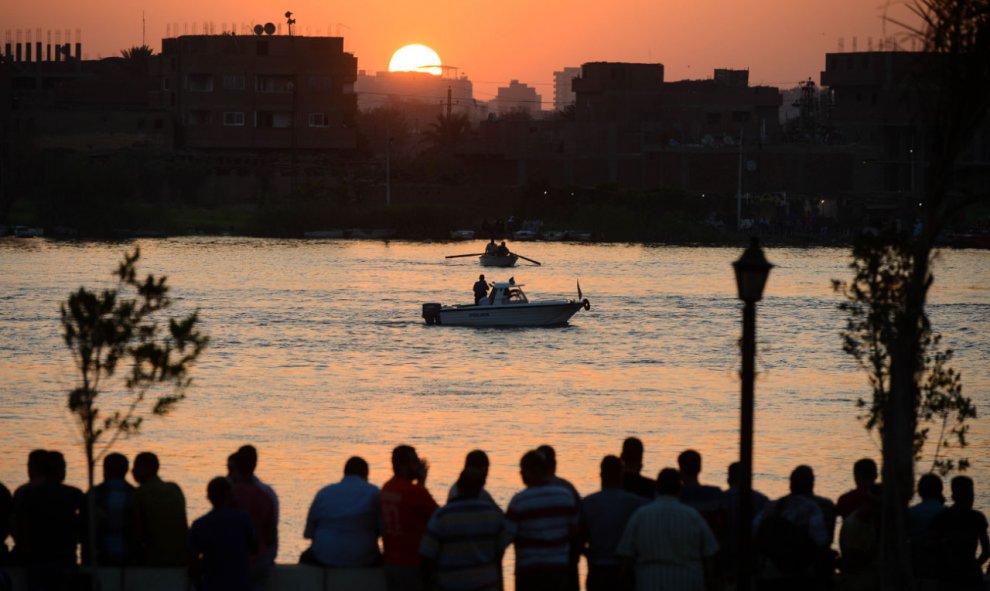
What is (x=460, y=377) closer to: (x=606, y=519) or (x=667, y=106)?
(x=606, y=519)

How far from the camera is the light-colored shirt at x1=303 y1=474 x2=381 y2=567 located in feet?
35.7

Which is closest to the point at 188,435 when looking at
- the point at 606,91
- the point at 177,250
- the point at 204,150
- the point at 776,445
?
the point at 776,445

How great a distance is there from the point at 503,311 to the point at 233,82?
6447cm

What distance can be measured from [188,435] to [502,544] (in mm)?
23669

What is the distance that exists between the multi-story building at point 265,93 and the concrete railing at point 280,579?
343 feet

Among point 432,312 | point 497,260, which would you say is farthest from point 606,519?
point 497,260

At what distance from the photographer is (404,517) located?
10609mm

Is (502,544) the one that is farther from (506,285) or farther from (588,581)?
(506,285)

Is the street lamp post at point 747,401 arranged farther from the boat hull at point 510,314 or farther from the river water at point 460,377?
the boat hull at point 510,314

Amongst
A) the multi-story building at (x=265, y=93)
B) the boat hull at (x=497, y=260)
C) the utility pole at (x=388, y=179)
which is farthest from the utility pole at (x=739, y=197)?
the multi-story building at (x=265, y=93)

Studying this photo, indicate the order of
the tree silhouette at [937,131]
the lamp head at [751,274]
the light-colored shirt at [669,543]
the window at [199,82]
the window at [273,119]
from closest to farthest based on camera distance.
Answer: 1. the light-colored shirt at [669,543]
2. the lamp head at [751,274]
3. the tree silhouette at [937,131]
4. the window at [273,119]
5. the window at [199,82]

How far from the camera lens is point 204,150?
4577 inches

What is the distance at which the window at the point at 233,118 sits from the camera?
114812 mm

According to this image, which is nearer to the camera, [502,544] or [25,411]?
[502,544]
